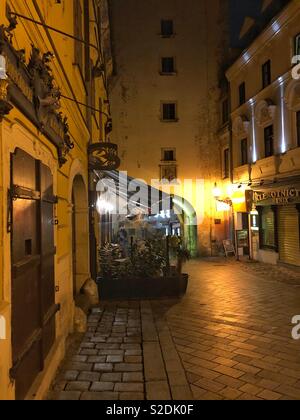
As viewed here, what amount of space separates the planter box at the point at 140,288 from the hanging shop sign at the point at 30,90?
4769 millimetres

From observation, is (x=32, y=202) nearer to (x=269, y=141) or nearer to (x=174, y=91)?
(x=269, y=141)

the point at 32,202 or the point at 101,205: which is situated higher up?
the point at 101,205

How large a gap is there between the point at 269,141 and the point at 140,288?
31.6 feet

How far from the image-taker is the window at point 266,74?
1527cm

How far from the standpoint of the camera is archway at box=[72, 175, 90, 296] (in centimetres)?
857

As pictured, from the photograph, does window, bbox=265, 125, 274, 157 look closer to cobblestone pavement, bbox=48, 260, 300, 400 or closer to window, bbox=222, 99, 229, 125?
window, bbox=222, 99, 229, 125

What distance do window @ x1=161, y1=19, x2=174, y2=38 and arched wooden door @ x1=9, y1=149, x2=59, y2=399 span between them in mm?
18164

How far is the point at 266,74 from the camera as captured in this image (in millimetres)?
15562

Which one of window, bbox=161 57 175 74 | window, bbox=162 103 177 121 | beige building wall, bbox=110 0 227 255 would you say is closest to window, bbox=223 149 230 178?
beige building wall, bbox=110 0 227 255

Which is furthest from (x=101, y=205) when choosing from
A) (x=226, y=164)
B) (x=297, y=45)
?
(x=297, y=45)

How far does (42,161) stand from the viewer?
434 cm

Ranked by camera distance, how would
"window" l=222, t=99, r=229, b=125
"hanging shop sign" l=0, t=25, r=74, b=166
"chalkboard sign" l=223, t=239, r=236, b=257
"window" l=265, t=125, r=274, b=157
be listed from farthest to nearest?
"window" l=222, t=99, r=229, b=125 → "chalkboard sign" l=223, t=239, r=236, b=257 → "window" l=265, t=125, r=274, b=157 → "hanging shop sign" l=0, t=25, r=74, b=166

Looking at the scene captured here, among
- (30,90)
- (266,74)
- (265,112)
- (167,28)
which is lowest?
(30,90)
